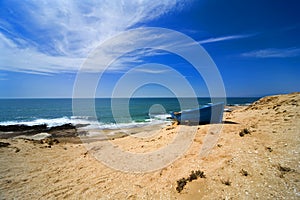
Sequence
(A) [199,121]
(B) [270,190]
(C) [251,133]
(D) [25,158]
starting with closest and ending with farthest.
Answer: (B) [270,190]
(C) [251,133]
(D) [25,158]
(A) [199,121]

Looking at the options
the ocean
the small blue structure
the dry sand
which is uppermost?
the small blue structure

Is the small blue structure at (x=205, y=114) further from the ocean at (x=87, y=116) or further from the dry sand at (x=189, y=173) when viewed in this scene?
the ocean at (x=87, y=116)

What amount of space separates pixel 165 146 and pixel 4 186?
6.71 meters

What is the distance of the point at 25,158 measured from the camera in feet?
26.9

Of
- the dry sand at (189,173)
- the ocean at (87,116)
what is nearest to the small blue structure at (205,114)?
the dry sand at (189,173)

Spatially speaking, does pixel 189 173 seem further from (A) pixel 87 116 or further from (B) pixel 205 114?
(A) pixel 87 116

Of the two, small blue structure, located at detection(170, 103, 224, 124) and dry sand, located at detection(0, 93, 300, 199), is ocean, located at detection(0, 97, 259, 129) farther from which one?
dry sand, located at detection(0, 93, 300, 199)

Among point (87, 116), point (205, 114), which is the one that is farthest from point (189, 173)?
point (87, 116)

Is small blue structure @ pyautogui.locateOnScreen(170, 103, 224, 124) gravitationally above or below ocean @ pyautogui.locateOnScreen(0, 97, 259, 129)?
above

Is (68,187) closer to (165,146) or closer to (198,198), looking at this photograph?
(198,198)

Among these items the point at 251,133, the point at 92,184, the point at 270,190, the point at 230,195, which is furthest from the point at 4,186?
the point at 251,133

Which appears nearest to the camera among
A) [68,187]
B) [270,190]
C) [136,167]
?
[270,190]

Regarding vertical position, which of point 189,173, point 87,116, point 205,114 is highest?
point 205,114

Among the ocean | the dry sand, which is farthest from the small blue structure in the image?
the ocean
